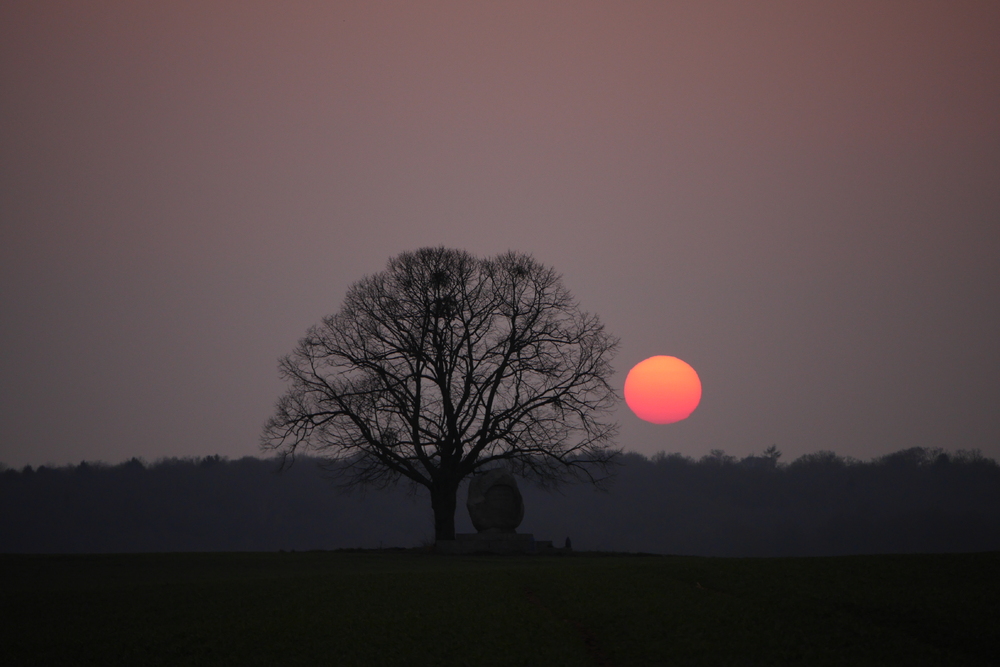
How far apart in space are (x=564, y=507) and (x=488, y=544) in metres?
98.8

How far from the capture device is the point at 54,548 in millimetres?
106688

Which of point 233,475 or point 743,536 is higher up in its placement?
point 233,475

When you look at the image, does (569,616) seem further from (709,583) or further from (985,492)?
(985,492)

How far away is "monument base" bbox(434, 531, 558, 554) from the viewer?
105ft

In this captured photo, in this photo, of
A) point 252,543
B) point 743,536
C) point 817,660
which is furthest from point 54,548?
point 817,660

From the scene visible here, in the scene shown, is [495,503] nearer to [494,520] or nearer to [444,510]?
[494,520]

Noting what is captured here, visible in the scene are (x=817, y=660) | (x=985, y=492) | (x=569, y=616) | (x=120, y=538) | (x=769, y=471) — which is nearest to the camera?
(x=817, y=660)

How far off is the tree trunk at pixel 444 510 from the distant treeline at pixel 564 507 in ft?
218

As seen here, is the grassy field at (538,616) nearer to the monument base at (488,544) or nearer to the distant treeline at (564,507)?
the monument base at (488,544)

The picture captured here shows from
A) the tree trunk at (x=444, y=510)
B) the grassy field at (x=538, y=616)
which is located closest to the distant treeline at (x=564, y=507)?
the tree trunk at (x=444, y=510)

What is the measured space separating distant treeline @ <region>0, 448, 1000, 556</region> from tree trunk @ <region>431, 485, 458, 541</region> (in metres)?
66.5

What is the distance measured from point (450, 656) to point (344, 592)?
576 centimetres

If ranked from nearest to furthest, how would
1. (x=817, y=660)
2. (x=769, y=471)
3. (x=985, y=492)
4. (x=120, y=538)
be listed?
(x=817, y=660) → (x=985, y=492) → (x=120, y=538) → (x=769, y=471)

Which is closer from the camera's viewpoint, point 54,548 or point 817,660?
point 817,660
